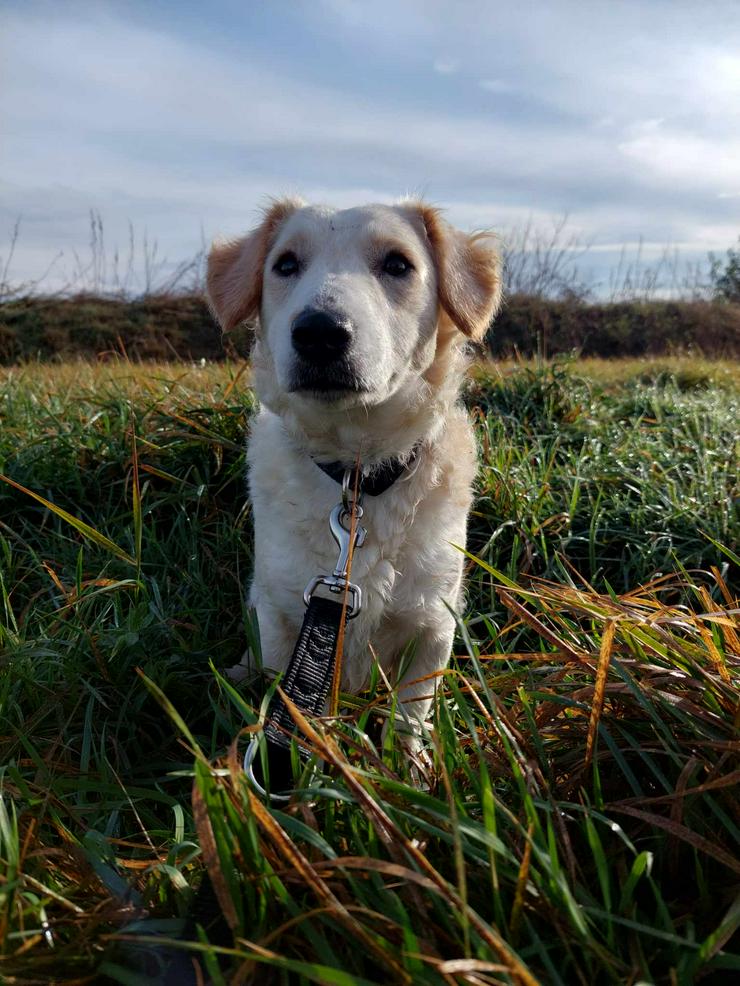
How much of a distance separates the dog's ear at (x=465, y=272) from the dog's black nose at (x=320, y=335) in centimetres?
66

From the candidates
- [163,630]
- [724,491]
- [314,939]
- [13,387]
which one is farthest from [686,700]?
[13,387]

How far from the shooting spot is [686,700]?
1575mm

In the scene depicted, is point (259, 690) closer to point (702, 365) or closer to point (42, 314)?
point (702, 365)

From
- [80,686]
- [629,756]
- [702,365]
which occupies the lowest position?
[80,686]

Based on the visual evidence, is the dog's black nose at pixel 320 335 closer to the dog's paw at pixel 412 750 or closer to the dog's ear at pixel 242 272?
the dog's ear at pixel 242 272

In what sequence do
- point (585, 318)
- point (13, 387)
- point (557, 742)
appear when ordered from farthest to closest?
point (585, 318), point (13, 387), point (557, 742)

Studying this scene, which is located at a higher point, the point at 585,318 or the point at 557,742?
the point at 585,318

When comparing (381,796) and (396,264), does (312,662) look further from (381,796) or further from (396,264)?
(396,264)

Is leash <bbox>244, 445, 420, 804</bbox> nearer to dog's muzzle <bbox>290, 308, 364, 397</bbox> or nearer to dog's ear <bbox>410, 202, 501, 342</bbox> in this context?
dog's muzzle <bbox>290, 308, 364, 397</bbox>

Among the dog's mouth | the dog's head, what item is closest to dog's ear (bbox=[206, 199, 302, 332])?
the dog's head

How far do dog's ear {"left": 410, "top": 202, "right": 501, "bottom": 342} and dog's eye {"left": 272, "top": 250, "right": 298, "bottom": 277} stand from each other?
0.51 meters

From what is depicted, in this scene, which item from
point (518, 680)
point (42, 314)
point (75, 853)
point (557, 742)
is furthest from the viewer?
point (42, 314)

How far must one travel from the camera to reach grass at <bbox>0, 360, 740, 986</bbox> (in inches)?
47.0

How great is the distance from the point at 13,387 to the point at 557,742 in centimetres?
440
